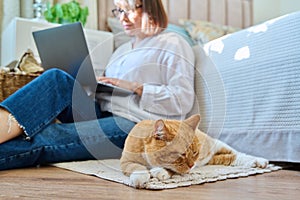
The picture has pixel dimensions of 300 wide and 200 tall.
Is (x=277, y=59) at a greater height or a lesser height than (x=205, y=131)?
greater

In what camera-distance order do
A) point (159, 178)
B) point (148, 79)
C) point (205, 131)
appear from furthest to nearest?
point (148, 79), point (205, 131), point (159, 178)

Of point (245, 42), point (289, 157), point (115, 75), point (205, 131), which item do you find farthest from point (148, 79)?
point (289, 157)

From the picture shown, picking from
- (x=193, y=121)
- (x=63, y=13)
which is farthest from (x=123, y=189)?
(x=63, y=13)

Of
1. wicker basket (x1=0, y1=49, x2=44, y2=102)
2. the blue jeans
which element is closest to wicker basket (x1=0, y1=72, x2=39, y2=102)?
wicker basket (x1=0, y1=49, x2=44, y2=102)

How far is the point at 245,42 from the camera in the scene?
1.23 metres

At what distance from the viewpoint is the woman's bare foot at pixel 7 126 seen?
3.34 feet

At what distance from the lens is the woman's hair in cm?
118

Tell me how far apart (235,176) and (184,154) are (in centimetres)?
16

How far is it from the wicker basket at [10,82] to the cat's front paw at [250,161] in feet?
2.67

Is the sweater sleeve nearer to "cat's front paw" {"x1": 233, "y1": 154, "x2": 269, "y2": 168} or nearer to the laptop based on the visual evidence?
the laptop

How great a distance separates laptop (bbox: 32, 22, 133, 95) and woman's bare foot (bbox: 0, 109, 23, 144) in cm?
24

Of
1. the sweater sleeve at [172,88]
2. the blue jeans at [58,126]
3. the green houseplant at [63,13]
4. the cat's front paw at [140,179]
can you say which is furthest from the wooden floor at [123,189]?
the green houseplant at [63,13]

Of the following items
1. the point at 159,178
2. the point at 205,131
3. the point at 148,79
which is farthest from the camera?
the point at 148,79

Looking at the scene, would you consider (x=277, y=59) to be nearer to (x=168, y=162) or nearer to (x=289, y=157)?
(x=289, y=157)
